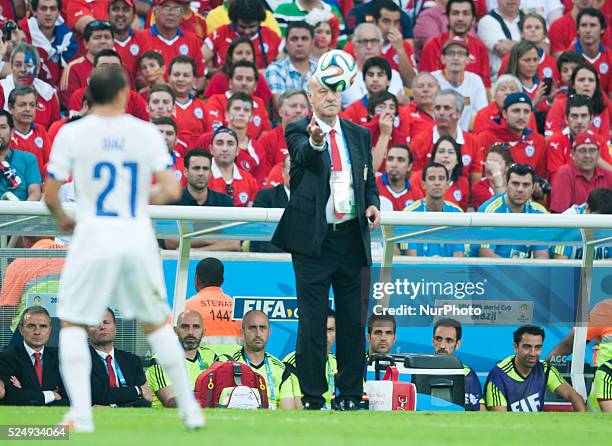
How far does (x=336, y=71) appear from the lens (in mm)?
7977

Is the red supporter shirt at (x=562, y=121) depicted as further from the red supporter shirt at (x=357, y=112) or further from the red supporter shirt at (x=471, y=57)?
the red supporter shirt at (x=357, y=112)

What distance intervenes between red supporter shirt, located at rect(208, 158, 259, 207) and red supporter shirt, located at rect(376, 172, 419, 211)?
1.30 meters

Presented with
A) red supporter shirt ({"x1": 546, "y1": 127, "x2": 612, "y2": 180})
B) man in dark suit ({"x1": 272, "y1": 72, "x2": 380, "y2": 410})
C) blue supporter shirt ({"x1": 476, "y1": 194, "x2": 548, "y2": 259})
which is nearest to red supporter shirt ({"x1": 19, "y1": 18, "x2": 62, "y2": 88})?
blue supporter shirt ({"x1": 476, "y1": 194, "x2": 548, "y2": 259})

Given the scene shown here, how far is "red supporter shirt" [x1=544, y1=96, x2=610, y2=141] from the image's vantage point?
14289 mm

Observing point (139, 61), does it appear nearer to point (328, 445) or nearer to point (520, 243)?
point (520, 243)

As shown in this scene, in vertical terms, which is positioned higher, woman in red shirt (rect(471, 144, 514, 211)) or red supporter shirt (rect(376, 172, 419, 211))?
woman in red shirt (rect(471, 144, 514, 211))

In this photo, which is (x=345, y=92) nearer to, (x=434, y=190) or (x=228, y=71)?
(x=228, y=71)

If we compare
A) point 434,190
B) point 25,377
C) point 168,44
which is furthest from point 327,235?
point 168,44

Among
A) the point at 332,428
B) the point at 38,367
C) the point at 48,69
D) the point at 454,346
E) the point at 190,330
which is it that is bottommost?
the point at 332,428

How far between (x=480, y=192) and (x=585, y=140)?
1225 millimetres

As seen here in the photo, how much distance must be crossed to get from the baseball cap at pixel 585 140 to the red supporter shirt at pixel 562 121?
3.69 ft

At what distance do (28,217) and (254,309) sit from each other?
1.95 meters

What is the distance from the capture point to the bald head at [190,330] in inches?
377

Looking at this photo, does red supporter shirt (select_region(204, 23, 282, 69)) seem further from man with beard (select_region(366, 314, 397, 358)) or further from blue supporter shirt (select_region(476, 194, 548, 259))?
man with beard (select_region(366, 314, 397, 358))
